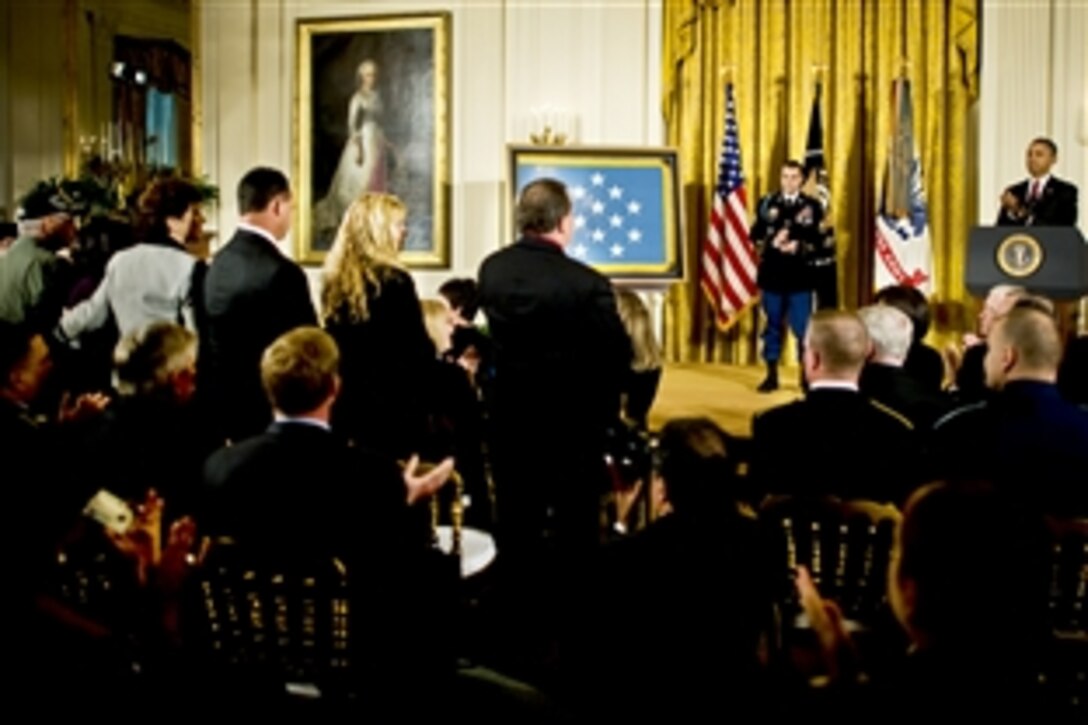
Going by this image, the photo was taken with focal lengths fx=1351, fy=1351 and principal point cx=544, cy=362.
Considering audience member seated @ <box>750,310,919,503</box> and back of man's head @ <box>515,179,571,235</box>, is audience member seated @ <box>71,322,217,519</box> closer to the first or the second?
back of man's head @ <box>515,179,571,235</box>

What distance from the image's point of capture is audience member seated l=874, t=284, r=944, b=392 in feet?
15.8

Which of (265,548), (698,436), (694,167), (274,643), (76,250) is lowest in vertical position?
(274,643)

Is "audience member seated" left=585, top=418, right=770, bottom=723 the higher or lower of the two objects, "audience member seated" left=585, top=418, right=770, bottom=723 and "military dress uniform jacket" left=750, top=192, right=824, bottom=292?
the lower

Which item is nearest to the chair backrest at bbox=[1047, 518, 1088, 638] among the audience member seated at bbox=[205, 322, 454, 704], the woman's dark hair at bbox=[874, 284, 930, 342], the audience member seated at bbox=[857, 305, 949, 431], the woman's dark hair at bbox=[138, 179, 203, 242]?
the audience member seated at bbox=[205, 322, 454, 704]

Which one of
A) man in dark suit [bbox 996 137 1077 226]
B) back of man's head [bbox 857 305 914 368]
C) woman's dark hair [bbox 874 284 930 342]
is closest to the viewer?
back of man's head [bbox 857 305 914 368]

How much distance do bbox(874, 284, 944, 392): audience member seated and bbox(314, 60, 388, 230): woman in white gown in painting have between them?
657cm

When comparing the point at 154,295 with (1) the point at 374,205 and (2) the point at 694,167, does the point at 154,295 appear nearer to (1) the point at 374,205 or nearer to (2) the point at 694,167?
(1) the point at 374,205

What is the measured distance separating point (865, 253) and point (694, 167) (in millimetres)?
1445

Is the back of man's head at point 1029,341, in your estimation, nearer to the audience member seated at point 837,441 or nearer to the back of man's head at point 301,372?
the audience member seated at point 837,441

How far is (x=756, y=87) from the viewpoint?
33.5ft

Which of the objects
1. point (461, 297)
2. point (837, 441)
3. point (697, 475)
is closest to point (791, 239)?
A: point (461, 297)

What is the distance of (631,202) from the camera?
955 centimetres

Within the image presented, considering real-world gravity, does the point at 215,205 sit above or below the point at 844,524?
above

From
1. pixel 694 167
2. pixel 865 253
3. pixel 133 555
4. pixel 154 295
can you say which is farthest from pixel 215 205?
pixel 133 555
